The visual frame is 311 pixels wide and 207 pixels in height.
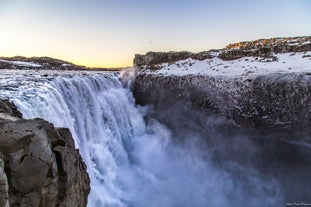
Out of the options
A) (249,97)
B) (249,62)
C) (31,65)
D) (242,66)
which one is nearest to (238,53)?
(249,62)

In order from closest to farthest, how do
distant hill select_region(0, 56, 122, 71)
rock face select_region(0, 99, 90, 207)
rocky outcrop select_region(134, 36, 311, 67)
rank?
rock face select_region(0, 99, 90, 207), rocky outcrop select_region(134, 36, 311, 67), distant hill select_region(0, 56, 122, 71)

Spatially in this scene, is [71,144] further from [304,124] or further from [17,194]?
[304,124]

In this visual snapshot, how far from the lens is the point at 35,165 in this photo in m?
4.82

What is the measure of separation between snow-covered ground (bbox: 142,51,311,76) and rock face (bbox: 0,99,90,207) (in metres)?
15.0

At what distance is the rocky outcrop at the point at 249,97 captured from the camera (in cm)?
1479

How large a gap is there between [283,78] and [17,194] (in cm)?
1491

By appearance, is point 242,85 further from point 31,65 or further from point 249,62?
point 31,65

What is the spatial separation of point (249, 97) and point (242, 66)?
213 inches

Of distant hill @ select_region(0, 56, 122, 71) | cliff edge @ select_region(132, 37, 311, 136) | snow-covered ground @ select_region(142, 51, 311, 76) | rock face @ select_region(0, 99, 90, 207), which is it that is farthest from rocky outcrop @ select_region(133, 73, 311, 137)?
distant hill @ select_region(0, 56, 122, 71)

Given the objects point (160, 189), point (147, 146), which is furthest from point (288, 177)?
point (147, 146)

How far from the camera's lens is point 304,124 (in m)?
14.2

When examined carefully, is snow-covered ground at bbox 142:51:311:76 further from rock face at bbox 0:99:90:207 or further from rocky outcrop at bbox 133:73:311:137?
rock face at bbox 0:99:90:207

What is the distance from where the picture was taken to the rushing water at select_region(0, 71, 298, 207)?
12.5m

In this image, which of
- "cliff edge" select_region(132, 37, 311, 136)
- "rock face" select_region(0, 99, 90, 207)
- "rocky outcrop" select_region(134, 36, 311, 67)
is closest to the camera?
"rock face" select_region(0, 99, 90, 207)
